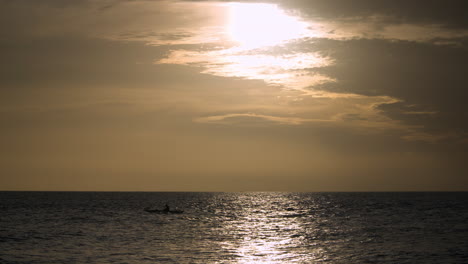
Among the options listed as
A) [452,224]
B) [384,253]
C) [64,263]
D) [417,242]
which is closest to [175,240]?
[64,263]

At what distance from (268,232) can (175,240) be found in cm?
1477

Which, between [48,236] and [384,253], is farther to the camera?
[48,236]

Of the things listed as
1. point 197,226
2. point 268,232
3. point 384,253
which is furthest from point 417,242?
point 197,226

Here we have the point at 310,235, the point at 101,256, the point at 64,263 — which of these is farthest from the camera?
the point at 310,235

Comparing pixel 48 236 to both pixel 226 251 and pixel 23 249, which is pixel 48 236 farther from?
pixel 226 251

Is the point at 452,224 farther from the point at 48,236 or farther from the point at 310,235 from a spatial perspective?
the point at 48,236

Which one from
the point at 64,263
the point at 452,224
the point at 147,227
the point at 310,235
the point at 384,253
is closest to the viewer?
the point at 64,263

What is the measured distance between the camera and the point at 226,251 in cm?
4575

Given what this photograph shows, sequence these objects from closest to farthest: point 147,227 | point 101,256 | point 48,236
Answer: point 101,256 → point 48,236 → point 147,227

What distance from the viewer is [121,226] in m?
68.4

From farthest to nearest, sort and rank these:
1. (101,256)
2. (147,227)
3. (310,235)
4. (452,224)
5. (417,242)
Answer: (452,224), (147,227), (310,235), (417,242), (101,256)

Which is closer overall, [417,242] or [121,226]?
[417,242]

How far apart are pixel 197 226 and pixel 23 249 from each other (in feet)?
95.4

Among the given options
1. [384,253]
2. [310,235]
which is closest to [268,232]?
[310,235]
